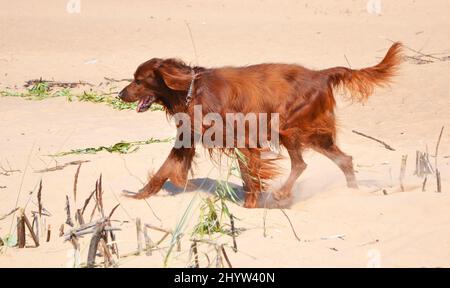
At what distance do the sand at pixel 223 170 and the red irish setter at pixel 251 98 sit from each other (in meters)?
0.33

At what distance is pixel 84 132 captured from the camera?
31.6 ft

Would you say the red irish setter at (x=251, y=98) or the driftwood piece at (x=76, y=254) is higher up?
the red irish setter at (x=251, y=98)

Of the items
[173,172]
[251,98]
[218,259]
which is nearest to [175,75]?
[251,98]

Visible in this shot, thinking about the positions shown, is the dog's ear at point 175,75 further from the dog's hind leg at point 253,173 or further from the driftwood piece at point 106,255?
the driftwood piece at point 106,255

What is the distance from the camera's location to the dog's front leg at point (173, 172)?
22.8 ft

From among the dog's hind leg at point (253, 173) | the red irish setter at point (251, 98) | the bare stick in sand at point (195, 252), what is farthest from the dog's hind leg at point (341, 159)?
the bare stick in sand at point (195, 252)

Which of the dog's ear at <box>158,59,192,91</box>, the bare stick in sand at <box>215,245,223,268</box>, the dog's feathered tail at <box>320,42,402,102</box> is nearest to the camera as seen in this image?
the bare stick in sand at <box>215,245,223,268</box>

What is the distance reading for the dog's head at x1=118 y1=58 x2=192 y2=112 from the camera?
6.73m

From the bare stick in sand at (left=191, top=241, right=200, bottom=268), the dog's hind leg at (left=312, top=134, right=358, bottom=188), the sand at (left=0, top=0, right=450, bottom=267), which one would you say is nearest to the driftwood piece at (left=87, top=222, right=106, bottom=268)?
the sand at (left=0, top=0, right=450, bottom=267)

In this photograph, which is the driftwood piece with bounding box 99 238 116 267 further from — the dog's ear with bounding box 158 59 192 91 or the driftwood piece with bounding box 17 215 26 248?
the dog's ear with bounding box 158 59 192 91

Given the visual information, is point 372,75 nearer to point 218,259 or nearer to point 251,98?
point 251,98

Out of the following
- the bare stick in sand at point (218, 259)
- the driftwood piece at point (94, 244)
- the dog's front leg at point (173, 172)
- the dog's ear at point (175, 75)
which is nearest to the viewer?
the bare stick in sand at point (218, 259)
